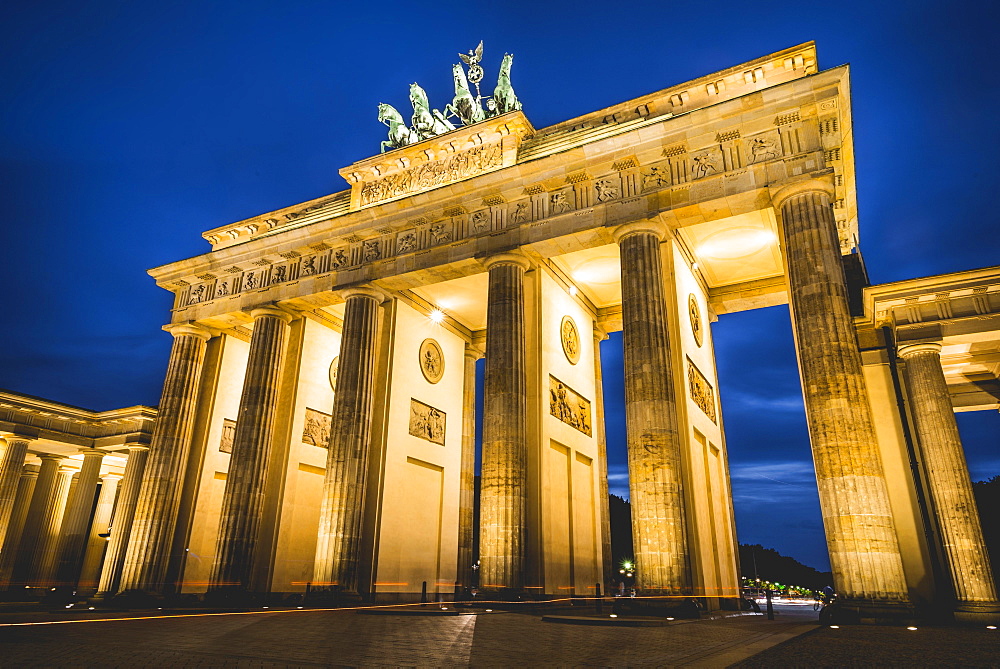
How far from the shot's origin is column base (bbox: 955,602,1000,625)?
13867mm

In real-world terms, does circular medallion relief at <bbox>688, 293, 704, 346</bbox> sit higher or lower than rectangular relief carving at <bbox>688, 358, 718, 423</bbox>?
higher

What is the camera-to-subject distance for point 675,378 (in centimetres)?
1752

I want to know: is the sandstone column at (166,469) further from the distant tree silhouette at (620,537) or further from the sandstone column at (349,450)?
the distant tree silhouette at (620,537)

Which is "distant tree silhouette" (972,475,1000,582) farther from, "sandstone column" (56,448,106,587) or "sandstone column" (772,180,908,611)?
"sandstone column" (56,448,106,587)

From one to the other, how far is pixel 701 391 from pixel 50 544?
40.7m

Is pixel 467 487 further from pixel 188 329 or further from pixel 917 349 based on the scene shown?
pixel 917 349

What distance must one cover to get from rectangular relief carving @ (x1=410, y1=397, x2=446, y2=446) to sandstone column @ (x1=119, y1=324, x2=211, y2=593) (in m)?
8.95

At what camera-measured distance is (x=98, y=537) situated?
142 ft

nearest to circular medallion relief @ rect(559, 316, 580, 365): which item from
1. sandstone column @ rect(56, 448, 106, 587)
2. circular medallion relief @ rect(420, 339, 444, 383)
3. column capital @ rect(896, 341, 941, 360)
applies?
circular medallion relief @ rect(420, 339, 444, 383)

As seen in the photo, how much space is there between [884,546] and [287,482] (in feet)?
60.3

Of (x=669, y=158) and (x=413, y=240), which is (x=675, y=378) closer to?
(x=669, y=158)

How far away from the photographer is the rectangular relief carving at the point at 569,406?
2052 centimetres

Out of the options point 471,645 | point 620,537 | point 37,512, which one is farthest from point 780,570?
point 471,645

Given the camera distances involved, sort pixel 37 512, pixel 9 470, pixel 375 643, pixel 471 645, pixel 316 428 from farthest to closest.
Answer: pixel 37 512 → pixel 9 470 → pixel 316 428 → pixel 375 643 → pixel 471 645
